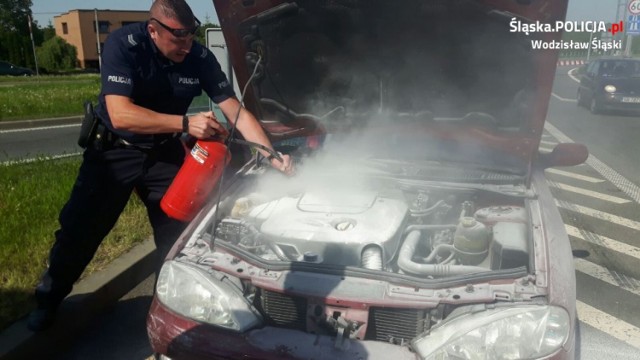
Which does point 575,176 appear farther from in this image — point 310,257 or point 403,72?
point 310,257

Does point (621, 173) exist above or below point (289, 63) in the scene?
below

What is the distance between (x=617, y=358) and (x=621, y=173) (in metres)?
5.37

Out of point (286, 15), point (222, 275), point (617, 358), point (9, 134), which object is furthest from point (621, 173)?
point (9, 134)

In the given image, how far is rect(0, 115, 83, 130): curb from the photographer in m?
11.2

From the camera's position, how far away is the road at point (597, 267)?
3.17m

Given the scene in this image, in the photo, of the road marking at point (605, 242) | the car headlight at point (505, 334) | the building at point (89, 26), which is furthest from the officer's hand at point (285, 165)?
the building at point (89, 26)

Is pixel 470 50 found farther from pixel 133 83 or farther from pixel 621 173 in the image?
pixel 621 173

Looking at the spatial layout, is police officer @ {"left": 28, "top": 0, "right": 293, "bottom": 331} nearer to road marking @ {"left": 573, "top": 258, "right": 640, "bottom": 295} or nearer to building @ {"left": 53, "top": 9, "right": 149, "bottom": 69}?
road marking @ {"left": 573, "top": 258, "right": 640, "bottom": 295}

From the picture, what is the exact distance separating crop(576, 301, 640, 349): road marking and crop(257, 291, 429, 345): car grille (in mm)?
1860

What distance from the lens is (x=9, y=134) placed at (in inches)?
410

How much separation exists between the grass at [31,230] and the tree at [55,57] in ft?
139

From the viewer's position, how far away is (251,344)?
2072 millimetres

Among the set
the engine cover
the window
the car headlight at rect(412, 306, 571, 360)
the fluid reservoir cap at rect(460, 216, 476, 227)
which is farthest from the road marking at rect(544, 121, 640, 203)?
the window

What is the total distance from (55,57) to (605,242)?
1847 inches
